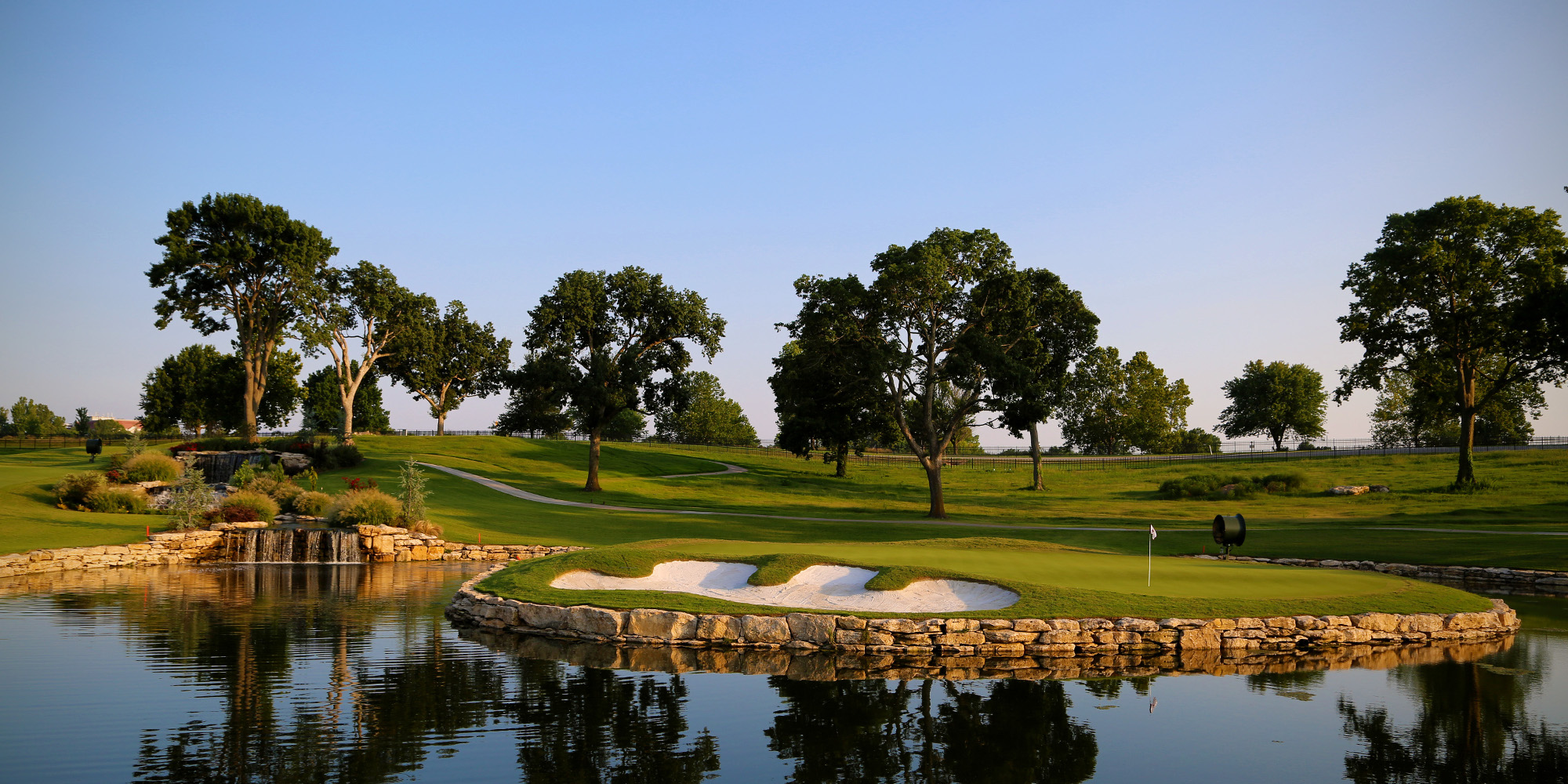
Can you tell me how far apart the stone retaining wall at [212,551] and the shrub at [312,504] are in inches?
94.8

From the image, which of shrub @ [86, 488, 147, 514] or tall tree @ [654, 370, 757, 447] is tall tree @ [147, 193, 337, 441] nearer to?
shrub @ [86, 488, 147, 514]

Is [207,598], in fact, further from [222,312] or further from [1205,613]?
[222,312]

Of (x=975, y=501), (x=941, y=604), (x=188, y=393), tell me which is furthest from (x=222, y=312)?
(x=941, y=604)

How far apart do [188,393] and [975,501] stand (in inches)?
2695

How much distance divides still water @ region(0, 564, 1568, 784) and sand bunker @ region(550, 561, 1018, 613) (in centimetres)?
291

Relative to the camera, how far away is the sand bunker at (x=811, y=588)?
578 inches

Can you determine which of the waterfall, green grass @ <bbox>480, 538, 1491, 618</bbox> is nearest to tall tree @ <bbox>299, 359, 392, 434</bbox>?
the waterfall

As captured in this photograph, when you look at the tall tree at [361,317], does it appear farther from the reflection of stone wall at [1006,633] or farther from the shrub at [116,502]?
the reflection of stone wall at [1006,633]

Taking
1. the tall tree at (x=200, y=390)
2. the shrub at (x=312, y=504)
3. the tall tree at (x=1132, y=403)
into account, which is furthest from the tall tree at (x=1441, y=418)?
the tall tree at (x=200, y=390)

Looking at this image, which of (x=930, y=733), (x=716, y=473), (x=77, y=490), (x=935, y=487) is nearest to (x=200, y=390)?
(x=716, y=473)

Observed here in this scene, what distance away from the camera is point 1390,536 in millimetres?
28266

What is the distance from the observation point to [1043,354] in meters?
41.0

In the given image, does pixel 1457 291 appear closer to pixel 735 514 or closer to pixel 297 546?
pixel 735 514

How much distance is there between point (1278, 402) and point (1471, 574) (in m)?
78.9
